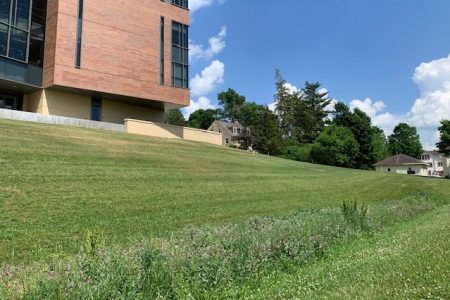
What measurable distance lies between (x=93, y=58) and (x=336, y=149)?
42.5 meters

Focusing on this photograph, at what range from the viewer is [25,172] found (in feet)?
43.1

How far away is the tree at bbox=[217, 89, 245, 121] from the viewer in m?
106

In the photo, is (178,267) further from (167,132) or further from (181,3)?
(181,3)

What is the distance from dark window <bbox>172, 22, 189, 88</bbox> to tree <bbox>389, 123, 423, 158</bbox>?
272 ft

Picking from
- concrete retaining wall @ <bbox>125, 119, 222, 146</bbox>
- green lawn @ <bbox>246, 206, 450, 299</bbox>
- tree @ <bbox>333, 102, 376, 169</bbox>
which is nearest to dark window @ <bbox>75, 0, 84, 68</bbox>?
concrete retaining wall @ <bbox>125, 119, 222, 146</bbox>

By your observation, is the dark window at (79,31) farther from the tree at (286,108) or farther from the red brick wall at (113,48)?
the tree at (286,108)

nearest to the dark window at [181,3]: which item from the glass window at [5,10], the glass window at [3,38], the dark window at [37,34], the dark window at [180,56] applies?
the dark window at [180,56]

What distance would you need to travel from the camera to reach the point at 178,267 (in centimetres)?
589

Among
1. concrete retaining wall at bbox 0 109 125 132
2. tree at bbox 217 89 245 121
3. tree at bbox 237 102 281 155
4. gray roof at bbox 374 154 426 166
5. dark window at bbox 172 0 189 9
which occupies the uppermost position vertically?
tree at bbox 217 89 245 121

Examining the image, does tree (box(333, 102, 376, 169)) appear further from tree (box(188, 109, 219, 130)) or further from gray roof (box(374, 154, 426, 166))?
tree (box(188, 109, 219, 130))

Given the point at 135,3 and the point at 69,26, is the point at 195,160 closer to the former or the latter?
the point at 69,26

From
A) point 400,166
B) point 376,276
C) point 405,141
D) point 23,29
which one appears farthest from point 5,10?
point 405,141

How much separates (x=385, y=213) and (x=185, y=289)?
10.1 m

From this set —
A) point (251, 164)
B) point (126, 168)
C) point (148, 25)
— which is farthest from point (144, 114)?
point (126, 168)
